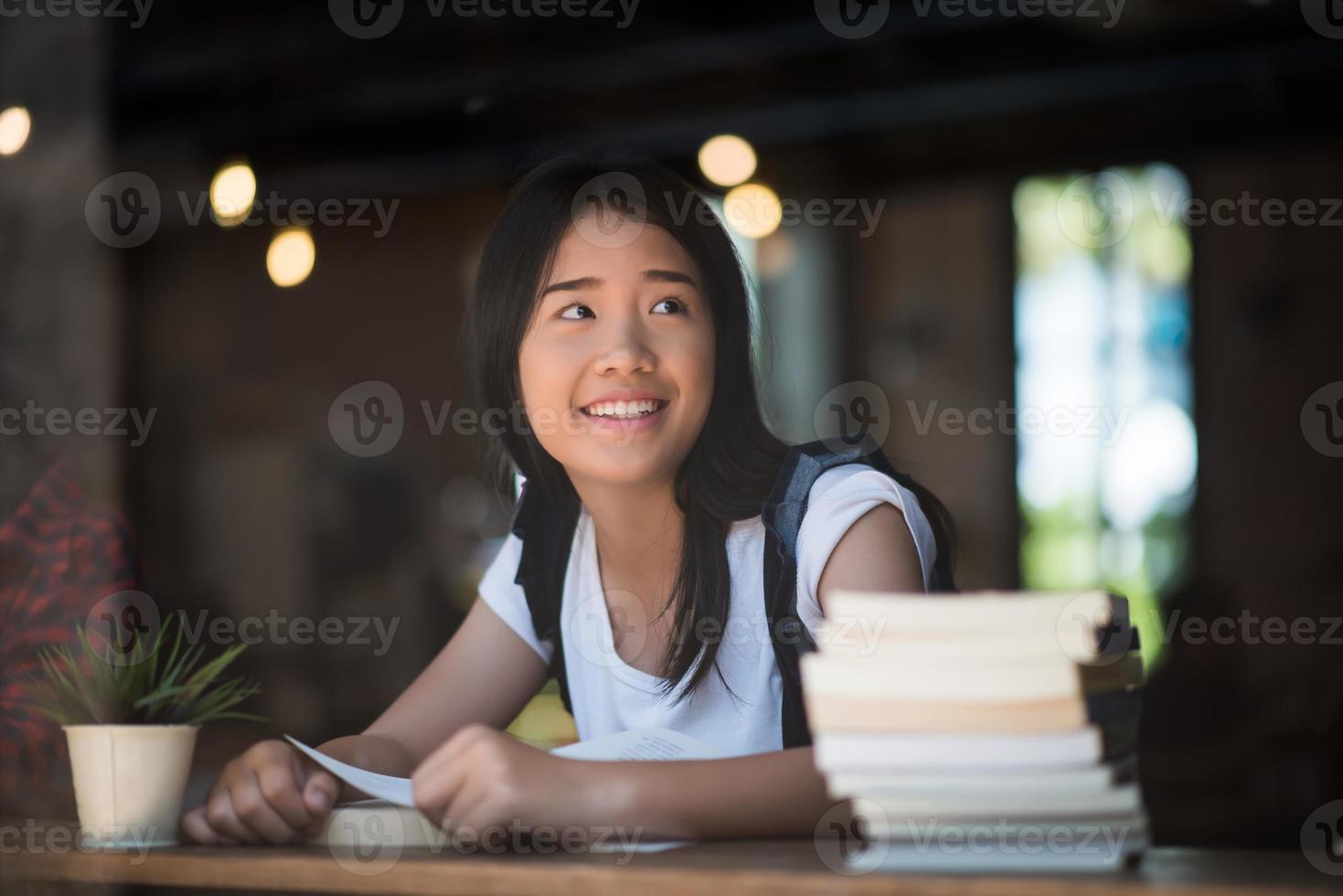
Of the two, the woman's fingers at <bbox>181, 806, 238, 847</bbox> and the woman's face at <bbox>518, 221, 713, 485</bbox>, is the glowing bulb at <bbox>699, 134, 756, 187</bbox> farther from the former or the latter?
the woman's fingers at <bbox>181, 806, 238, 847</bbox>

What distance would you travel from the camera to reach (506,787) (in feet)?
3.75

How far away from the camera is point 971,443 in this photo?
8352mm

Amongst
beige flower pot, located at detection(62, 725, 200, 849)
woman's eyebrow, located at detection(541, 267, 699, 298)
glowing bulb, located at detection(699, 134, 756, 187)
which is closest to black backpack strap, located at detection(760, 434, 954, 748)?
woman's eyebrow, located at detection(541, 267, 699, 298)

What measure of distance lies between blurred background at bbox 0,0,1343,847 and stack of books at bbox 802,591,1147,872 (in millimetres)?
4818

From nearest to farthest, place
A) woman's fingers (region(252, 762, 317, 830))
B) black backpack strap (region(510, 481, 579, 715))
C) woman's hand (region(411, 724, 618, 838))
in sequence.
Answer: woman's hand (region(411, 724, 618, 838))
woman's fingers (region(252, 762, 317, 830))
black backpack strap (region(510, 481, 579, 715))

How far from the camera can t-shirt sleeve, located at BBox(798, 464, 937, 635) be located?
141 cm

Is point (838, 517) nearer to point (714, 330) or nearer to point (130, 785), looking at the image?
point (714, 330)

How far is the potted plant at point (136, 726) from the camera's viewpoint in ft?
4.25

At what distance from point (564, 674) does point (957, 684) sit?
83 centimetres

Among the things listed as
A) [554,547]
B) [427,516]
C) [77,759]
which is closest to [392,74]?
[427,516]

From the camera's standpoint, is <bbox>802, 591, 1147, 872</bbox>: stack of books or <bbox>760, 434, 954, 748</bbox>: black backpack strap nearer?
<bbox>802, 591, 1147, 872</bbox>: stack of books

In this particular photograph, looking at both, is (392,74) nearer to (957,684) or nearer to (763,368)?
(763,368)

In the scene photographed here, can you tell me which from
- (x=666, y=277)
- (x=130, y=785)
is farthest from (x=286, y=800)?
(x=666, y=277)

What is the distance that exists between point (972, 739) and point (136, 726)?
30.1 inches
